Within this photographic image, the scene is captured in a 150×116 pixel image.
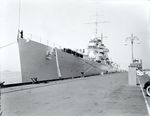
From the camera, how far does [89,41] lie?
2112 inches

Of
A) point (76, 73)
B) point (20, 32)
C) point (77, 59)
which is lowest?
point (76, 73)

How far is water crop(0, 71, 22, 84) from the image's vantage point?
15625 mm

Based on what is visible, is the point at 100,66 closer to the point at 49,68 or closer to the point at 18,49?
the point at 49,68

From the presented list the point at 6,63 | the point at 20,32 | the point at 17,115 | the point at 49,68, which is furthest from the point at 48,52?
the point at 17,115

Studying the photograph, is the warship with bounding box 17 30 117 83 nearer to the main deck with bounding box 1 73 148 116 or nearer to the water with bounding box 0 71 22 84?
the water with bounding box 0 71 22 84

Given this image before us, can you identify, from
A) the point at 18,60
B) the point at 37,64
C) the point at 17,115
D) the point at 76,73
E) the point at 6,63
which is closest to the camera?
the point at 17,115

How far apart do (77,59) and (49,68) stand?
34.0 ft

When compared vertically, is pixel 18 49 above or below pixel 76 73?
above

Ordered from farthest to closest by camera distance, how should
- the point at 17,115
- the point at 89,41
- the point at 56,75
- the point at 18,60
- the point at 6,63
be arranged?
the point at 89,41
the point at 56,75
the point at 18,60
the point at 6,63
the point at 17,115

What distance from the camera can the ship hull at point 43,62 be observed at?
17066 mm

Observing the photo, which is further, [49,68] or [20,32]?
[49,68]

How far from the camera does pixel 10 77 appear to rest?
51.0 feet

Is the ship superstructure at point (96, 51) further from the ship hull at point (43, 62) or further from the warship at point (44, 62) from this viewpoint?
the ship hull at point (43, 62)

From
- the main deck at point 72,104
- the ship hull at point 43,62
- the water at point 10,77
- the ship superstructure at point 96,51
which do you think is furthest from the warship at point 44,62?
the ship superstructure at point 96,51
